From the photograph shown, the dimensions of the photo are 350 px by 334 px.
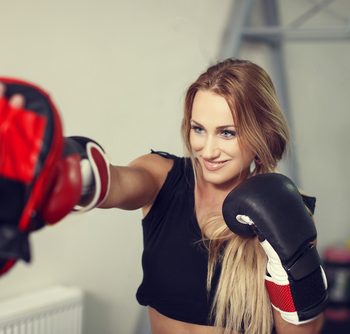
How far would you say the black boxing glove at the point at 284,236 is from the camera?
53.2 inches

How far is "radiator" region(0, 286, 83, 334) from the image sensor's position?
6.71 feet

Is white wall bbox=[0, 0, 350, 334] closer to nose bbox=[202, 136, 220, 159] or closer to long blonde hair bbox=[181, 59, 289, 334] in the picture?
long blonde hair bbox=[181, 59, 289, 334]

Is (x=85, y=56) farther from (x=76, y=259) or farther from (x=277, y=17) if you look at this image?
(x=277, y=17)

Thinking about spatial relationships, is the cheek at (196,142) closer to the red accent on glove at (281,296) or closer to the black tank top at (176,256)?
the black tank top at (176,256)

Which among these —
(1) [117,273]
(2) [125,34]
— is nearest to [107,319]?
(1) [117,273]

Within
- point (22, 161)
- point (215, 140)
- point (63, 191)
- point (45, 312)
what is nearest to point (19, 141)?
point (22, 161)

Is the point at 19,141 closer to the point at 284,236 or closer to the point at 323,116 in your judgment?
the point at 284,236

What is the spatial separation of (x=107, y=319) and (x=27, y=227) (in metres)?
1.81

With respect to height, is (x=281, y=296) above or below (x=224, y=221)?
below

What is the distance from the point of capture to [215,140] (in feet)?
4.84

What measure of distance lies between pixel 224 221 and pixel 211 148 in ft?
0.73

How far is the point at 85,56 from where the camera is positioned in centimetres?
227

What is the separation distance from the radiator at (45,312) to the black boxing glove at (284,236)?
3.35 feet

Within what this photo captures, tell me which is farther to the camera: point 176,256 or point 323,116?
point 323,116
